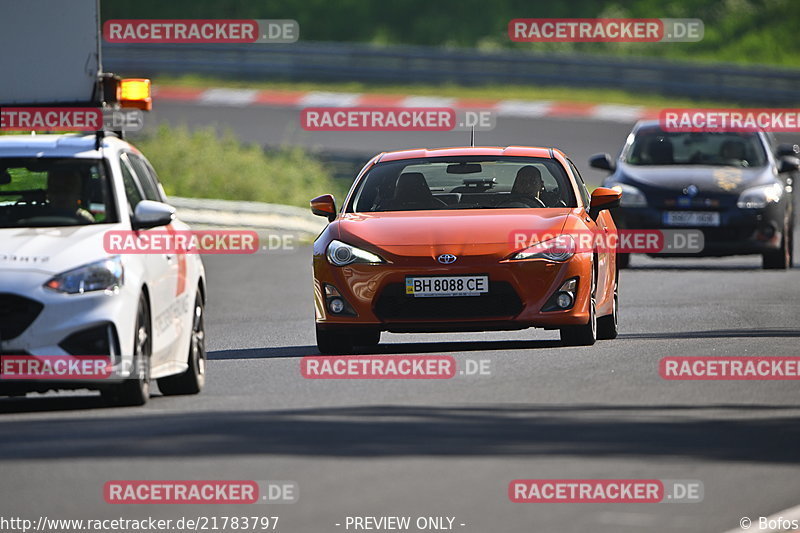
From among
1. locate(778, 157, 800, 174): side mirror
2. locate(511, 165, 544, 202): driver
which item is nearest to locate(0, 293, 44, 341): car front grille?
locate(511, 165, 544, 202): driver

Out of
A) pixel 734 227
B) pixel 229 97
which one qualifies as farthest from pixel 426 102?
pixel 734 227

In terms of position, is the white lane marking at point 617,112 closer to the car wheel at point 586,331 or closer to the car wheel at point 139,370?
the car wheel at point 586,331

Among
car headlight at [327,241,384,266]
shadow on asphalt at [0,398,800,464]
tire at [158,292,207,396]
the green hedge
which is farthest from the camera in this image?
the green hedge

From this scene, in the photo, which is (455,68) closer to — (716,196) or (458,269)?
(716,196)

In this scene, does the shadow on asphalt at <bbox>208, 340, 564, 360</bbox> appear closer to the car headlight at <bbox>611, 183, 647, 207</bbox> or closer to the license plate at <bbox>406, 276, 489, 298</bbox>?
the license plate at <bbox>406, 276, 489, 298</bbox>

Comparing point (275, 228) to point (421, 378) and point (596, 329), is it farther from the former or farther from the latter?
point (421, 378)

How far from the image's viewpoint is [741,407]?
10.5 m

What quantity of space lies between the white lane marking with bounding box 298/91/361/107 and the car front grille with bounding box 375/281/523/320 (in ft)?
75.9

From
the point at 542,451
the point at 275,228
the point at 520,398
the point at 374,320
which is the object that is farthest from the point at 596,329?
the point at 275,228

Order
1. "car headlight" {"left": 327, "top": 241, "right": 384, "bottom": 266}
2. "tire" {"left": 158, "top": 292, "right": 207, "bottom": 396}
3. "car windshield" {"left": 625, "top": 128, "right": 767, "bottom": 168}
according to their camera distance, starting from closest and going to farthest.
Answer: "tire" {"left": 158, "top": 292, "right": 207, "bottom": 396}, "car headlight" {"left": 327, "top": 241, "right": 384, "bottom": 266}, "car windshield" {"left": 625, "top": 128, "right": 767, "bottom": 168}

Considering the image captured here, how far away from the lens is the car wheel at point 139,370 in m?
10.5

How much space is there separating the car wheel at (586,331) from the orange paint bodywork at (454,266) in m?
0.12

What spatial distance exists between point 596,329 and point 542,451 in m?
5.84

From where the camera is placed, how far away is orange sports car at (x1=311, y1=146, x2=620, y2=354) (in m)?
13.0
